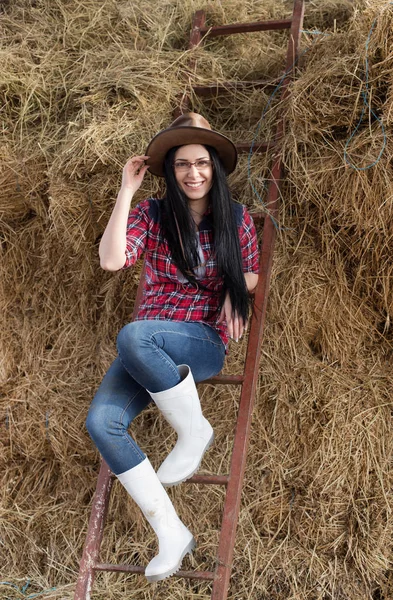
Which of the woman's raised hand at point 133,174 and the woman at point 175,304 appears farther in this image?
the woman's raised hand at point 133,174

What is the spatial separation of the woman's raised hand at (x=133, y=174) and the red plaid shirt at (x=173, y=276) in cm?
12

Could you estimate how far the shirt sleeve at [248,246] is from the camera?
2760 millimetres

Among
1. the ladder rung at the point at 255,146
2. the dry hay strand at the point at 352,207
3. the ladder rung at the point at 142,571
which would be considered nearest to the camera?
the ladder rung at the point at 142,571

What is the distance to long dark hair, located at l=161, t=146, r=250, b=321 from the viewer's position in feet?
8.65

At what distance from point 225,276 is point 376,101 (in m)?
0.90

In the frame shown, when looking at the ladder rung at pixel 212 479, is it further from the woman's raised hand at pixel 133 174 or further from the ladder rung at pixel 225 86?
the ladder rung at pixel 225 86

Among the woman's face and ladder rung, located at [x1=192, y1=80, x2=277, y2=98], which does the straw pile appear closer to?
ladder rung, located at [x1=192, y1=80, x2=277, y2=98]

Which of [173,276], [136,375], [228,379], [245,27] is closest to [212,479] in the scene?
[228,379]

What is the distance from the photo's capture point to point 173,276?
2.70m

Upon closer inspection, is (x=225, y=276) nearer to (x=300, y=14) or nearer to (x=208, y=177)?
(x=208, y=177)

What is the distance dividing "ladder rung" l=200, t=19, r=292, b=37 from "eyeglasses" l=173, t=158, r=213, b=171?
1.08m

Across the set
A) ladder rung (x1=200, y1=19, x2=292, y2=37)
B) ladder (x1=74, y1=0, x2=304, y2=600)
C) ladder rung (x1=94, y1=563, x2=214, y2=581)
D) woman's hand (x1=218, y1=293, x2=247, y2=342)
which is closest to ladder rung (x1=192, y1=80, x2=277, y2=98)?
ladder (x1=74, y1=0, x2=304, y2=600)

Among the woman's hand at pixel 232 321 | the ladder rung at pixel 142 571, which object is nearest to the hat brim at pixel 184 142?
the woman's hand at pixel 232 321

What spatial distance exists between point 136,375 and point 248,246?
695 millimetres
